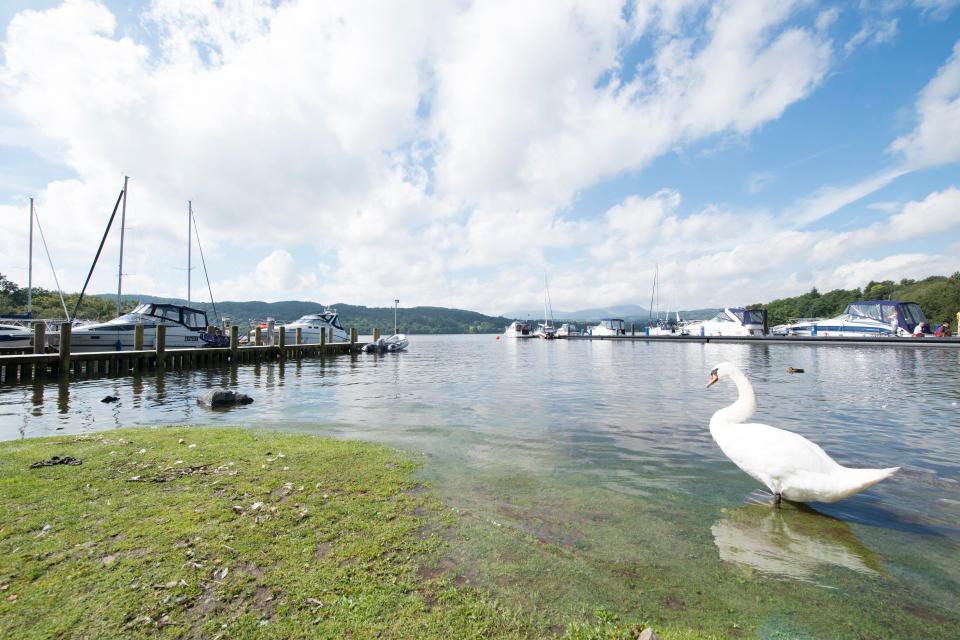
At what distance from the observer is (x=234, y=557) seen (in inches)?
163

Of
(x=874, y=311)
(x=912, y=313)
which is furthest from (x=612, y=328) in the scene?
(x=912, y=313)

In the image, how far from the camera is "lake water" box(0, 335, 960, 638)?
386cm

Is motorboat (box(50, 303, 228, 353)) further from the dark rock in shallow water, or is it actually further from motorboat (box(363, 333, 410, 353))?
the dark rock in shallow water

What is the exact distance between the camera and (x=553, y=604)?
12.0ft

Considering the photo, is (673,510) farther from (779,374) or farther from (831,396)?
(779,374)

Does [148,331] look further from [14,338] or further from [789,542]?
[789,542]

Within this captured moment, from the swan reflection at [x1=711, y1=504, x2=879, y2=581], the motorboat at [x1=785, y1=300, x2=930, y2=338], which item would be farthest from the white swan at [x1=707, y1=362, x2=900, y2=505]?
the motorboat at [x1=785, y1=300, x2=930, y2=338]

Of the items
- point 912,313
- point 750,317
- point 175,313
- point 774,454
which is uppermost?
point 175,313

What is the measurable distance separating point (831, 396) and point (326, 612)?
19257 mm

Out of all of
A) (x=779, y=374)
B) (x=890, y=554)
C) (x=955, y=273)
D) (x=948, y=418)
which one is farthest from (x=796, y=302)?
(x=890, y=554)

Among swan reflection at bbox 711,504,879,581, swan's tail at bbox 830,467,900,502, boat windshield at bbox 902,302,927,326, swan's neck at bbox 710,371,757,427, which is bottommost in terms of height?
swan reflection at bbox 711,504,879,581

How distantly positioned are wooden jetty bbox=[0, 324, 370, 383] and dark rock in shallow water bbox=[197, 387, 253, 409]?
1245 centimetres

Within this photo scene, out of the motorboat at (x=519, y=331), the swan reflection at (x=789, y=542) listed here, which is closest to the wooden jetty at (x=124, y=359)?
the swan reflection at (x=789, y=542)

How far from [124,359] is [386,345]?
28.7 m
